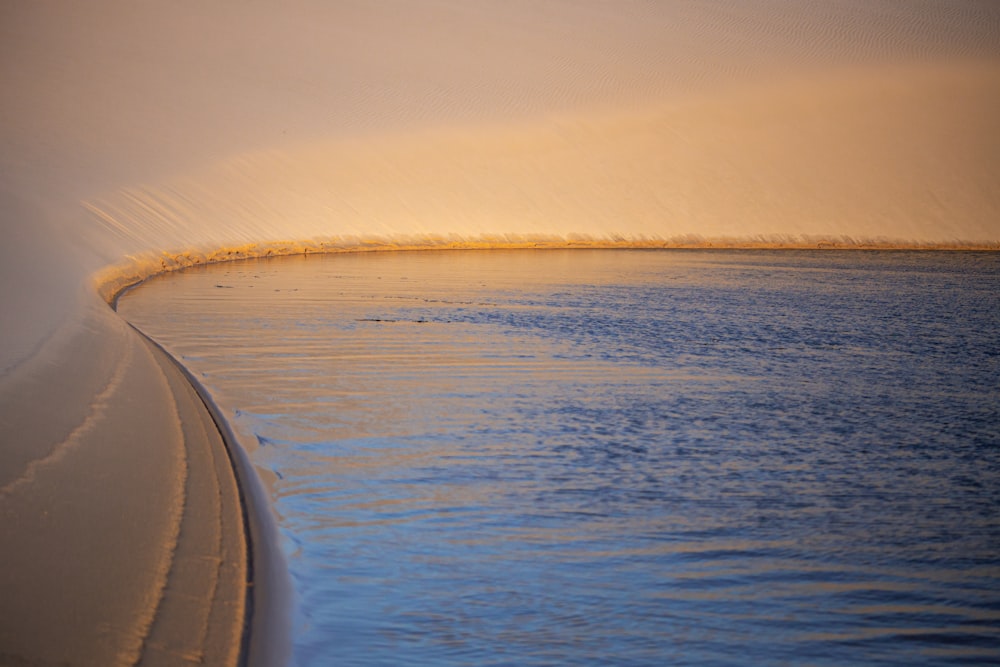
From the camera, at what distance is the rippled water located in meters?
3.56

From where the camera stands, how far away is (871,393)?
765cm

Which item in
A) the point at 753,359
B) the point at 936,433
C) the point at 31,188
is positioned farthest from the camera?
the point at 31,188

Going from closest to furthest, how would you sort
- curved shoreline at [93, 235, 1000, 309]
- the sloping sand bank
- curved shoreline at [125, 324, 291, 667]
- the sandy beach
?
the sloping sand bank
curved shoreline at [125, 324, 291, 667]
curved shoreline at [93, 235, 1000, 309]
the sandy beach

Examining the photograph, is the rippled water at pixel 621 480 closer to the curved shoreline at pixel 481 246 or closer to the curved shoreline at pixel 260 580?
the curved shoreline at pixel 260 580

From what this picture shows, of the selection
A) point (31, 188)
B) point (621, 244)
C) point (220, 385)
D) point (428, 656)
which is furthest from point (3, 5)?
point (428, 656)

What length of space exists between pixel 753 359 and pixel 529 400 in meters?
2.68

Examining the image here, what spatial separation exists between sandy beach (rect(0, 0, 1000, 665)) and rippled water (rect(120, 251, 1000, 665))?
1622 mm

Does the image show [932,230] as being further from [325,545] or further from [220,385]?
[325,545]

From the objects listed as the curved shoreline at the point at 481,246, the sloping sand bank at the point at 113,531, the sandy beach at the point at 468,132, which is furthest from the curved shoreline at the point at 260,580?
the curved shoreline at the point at 481,246

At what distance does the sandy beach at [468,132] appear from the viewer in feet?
71.7

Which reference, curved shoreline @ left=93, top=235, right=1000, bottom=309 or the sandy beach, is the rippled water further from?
curved shoreline @ left=93, top=235, right=1000, bottom=309

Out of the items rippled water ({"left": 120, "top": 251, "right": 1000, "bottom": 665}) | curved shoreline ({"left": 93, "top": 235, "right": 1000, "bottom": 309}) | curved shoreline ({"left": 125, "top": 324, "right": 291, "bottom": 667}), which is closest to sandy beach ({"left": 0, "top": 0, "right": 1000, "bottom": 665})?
curved shoreline ({"left": 93, "top": 235, "right": 1000, "bottom": 309})

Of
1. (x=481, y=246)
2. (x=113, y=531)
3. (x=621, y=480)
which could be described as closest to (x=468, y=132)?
(x=481, y=246)

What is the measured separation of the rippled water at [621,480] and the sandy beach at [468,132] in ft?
5.32
